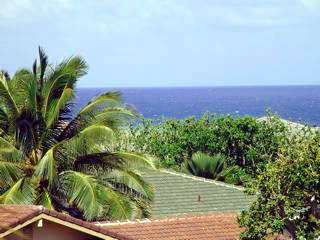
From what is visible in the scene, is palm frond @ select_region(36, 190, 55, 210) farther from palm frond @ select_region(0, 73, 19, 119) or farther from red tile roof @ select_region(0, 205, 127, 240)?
red tile roof @ select_region(0, 205, 127, 240)

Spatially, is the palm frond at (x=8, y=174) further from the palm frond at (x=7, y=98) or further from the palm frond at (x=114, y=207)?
the palm frond at (x=114, y=207)

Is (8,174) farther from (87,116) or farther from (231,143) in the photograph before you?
(231,143)

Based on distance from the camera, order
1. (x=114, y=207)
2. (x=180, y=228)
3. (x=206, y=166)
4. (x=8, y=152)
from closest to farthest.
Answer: (x=180, y=228) → (x=114, y=207) → (x=8, y=152) → (x=206, y=166)

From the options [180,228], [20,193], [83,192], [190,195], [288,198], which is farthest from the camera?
[190,195]

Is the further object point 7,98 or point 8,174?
point 7,98

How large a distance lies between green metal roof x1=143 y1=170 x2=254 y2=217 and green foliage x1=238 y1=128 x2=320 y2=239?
478 centimetres

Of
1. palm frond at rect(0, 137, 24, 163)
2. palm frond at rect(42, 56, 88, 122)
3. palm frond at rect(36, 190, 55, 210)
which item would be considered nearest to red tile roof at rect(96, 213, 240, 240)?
palm frond at rect(36, 190, 55, 210)

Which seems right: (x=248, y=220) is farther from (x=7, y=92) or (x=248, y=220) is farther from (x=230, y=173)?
(x=230, y=173)

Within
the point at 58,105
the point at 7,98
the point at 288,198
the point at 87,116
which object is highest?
the point at 7,98

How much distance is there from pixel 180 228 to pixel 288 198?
218 cm

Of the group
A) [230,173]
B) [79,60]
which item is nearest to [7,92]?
[79,60]

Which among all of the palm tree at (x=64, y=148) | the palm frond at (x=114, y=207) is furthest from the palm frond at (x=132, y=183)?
the palm frond at (x=114, y=207)

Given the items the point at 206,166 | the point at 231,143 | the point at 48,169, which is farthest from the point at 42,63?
the point at 231,143

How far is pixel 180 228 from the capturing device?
1587 centimetres
